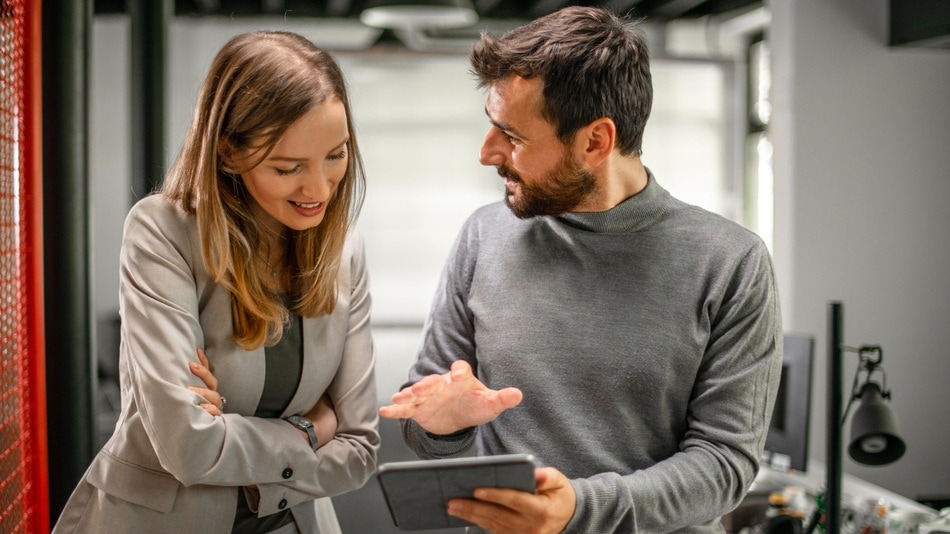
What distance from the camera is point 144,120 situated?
4738mm

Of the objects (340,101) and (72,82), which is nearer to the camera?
(340,101)

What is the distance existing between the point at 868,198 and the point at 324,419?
3940mm

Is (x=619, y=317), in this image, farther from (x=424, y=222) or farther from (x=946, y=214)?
(x=424, y=222)

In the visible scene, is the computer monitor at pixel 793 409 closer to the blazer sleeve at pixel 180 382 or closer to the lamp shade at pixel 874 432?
the lamp shade at pixel 874 432

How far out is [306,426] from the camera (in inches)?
63.9

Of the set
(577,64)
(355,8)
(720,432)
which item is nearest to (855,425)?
(720,432)

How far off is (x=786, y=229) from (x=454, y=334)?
3.54 metres

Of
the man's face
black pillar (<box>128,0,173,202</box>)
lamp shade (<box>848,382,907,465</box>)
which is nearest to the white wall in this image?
lamp shade (<box>848,382,907,465</box>)

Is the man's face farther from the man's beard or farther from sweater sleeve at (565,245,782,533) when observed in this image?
sweater sleeve at (565,245,782,533)

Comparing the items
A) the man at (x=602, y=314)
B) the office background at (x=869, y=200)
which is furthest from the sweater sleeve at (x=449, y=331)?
the office background at (x=869, y=200)

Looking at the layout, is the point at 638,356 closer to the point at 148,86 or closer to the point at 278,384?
the point at 278,384

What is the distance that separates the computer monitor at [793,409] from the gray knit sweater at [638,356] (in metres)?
1.36

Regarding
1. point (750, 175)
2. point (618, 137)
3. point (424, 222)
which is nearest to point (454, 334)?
point (618, 137)

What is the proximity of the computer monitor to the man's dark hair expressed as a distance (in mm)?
1510
